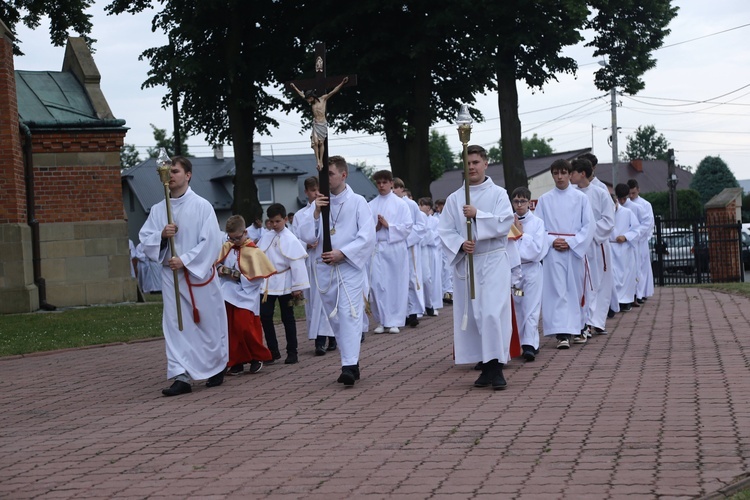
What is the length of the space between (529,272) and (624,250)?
6820mm

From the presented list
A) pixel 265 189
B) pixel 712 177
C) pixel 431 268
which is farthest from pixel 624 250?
pixel 712 177

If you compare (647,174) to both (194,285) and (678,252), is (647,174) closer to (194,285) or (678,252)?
(678,252)

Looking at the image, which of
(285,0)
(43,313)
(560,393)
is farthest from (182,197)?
(285,0)

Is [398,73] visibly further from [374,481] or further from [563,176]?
[374,481]

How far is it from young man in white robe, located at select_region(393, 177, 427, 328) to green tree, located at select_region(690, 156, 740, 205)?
57910 millimetres

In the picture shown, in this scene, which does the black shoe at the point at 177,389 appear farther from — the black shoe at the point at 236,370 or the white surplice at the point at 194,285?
the black shoe at the point at 236,370

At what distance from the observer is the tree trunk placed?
1135 inches

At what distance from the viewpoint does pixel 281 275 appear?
1248 cm

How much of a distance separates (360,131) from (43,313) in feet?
52.3

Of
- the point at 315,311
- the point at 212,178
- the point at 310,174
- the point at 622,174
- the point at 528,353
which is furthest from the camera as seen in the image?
the point at 622,174

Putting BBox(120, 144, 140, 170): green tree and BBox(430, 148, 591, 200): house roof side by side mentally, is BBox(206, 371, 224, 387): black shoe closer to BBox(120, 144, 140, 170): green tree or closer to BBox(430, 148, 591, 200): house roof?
BBox(430, 148, 591, 200): house roof

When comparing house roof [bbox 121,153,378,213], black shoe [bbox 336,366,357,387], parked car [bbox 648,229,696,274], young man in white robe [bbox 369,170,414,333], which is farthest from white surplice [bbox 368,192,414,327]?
house roof [bbox 121,153,378,213]

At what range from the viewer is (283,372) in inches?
449

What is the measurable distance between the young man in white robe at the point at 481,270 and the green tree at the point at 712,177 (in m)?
64.6
